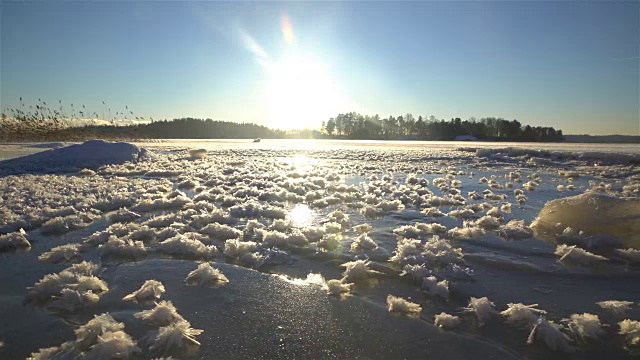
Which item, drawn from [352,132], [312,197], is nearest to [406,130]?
[352,132]

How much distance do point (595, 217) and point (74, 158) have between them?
81.1 ft

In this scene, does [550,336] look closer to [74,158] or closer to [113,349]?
[113,349]

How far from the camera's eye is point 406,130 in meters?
129

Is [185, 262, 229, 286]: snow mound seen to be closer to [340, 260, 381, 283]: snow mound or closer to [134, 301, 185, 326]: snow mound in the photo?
[134, 301, 185, 326]: snow mound

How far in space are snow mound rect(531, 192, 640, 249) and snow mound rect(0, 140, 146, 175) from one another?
62.5 ft

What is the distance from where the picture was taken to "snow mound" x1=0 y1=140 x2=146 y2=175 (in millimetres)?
16578

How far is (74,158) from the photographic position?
20500mm

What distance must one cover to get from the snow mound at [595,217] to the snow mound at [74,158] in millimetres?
19055

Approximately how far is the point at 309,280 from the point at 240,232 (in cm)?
236

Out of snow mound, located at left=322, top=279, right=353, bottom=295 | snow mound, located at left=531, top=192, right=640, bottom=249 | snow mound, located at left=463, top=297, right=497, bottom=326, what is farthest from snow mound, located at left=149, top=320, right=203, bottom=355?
snow mound, located at left=531, top=192, right=640, bottom=249

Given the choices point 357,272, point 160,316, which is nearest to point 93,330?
point 160,316

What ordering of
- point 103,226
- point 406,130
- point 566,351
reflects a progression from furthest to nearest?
point 406,130 < point 103,226 < point 566,351

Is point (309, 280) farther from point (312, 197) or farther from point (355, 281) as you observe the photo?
point (312, 197)

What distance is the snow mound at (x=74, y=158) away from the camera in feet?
54.4
